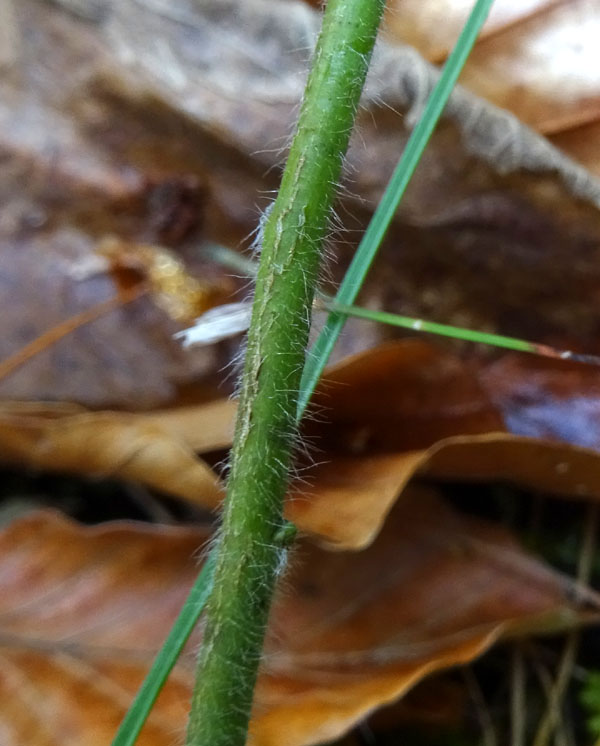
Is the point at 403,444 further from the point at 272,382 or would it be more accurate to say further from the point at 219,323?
the point at 272,382

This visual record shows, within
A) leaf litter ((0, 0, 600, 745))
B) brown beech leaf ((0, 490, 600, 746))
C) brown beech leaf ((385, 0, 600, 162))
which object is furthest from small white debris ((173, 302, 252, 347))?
brown beech leaf ((385, 0, 600, 162))

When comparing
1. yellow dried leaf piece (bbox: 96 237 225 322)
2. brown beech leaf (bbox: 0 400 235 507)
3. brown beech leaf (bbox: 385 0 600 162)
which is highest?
brown beech leaf (bbox: 385 0 600 162)

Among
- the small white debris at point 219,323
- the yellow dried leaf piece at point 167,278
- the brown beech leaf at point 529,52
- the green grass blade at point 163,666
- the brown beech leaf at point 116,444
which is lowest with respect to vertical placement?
the green grass blade at point 163,666

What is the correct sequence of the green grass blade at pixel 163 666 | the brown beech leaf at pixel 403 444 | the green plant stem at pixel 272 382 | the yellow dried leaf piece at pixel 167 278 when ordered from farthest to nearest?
the yellow dried leaf piece at pixel 167 278
the brown beech leaf at pixel 403 444
the green grass blade at pixel 163 666
the green plant stem at pixel 272 382

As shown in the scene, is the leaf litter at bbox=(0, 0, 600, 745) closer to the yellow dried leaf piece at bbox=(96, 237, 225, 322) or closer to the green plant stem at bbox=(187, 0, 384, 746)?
the yellow dried leaf piece at bbox=(96, 237, 225, 322)

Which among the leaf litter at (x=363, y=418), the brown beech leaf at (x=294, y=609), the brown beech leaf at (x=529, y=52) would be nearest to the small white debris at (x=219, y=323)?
the leaf litter at (x=363, y=418)

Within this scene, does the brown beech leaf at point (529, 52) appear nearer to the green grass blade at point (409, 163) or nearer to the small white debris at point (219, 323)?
the green grass blade at point (409, 163)
